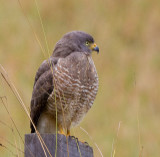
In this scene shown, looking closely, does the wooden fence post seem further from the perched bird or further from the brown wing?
the brown wing

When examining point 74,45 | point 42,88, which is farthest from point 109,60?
point 42,88

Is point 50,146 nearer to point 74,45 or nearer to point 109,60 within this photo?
point 74,45

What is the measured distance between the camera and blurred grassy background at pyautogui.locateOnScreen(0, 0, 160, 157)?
Result: 714cm

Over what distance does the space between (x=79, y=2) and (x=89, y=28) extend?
3.12ft

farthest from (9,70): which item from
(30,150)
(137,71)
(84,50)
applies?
(30,150)

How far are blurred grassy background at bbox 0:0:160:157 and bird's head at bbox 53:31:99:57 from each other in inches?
76.4

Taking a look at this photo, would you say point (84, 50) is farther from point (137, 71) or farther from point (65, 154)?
point (137, 71)

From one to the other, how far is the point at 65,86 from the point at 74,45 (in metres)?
0.45

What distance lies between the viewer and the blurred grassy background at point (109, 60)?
7.14 metres

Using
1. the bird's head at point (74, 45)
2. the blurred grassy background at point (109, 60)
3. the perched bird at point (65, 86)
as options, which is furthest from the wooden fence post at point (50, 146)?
the blurred grassy background at point (109, 60)

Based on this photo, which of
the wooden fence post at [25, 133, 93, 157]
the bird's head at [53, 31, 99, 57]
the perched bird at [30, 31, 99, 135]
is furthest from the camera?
the bird's head at [53, 31, 99, 57]

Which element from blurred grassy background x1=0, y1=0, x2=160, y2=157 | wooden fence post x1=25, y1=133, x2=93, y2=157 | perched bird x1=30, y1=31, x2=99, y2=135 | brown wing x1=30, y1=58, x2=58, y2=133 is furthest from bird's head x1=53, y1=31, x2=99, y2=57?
blurred grassy background x1=0, y1=0, x2=160, y2=157

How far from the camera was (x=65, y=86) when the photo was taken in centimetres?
408

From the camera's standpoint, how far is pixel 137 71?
26.8 feet
